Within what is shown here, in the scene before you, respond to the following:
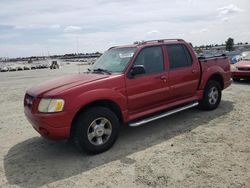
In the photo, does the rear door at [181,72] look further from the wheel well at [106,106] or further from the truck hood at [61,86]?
the truck hood at [61,86]

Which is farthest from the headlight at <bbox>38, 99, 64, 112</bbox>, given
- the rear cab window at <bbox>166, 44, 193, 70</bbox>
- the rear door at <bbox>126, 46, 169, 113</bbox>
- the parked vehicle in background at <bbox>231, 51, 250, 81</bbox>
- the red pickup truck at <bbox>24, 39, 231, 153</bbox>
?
the parked vehicle in background at <bbox>231, 51, 250, 81</bbox>

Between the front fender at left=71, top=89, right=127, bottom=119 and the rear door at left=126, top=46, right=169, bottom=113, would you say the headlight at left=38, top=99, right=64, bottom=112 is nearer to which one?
the front fender at left=71, top=89, right=127, bottom=119

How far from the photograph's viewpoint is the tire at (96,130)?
4.36 meters

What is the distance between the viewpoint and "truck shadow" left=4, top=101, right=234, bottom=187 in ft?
13.1

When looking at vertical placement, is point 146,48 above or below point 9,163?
above

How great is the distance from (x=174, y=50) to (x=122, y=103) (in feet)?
6.53

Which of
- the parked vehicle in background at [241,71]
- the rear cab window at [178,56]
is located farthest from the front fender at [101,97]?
the parked vehicle in background at [241,71]

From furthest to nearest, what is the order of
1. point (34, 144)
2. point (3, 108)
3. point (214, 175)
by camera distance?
point (3, 108), point (34, 144), point (214, 175)

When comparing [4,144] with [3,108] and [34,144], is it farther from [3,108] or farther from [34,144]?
[3,108]

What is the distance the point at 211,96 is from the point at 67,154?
411 centimetres

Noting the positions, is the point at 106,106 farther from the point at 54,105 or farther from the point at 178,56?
the point at 178,56

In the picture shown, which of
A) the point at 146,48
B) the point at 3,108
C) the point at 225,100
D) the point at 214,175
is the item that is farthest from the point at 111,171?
the point at 3,108

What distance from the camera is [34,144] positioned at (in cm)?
532

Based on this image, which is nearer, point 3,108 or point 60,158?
point 60,158
